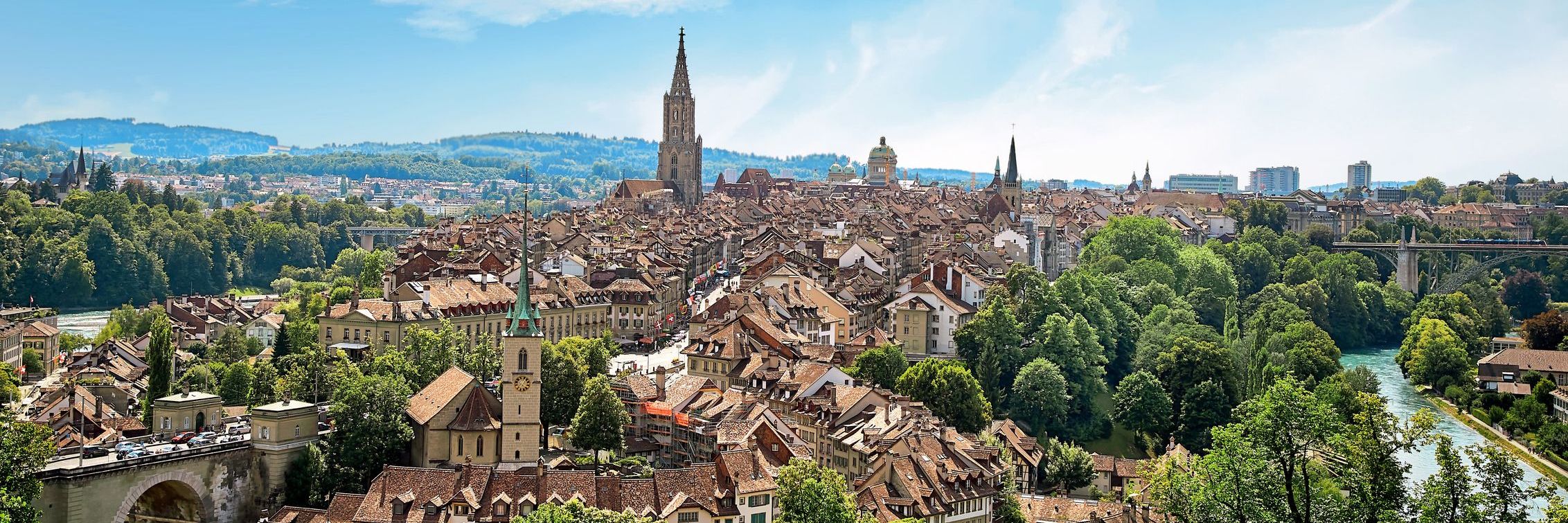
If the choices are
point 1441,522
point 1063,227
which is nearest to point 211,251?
point 1063,227

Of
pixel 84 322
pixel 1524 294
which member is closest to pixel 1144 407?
pixel 1524 294

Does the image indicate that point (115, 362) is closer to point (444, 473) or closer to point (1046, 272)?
point (444, 473)

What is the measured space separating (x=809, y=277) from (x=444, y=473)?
31.8 m

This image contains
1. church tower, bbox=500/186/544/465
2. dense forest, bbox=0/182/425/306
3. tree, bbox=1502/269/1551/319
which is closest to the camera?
church tower, bbox=500/186/544/465

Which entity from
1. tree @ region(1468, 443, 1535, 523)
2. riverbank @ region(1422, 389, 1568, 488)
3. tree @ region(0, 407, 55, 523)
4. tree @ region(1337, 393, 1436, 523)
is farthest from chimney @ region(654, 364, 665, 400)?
tree @ region(1468, 443, 1535, 523)

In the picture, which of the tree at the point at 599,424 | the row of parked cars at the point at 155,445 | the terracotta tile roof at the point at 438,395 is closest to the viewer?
the row of parked cars at the point at 155,445

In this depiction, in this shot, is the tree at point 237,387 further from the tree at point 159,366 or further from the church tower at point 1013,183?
the church tower at point 1013,183

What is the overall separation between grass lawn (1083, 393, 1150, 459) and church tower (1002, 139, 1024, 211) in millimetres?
57246

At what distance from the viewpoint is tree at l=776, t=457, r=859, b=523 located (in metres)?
38.8

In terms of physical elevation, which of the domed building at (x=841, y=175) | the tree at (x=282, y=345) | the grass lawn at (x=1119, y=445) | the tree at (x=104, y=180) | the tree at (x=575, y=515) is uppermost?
the domed building at (x=841, y=175)

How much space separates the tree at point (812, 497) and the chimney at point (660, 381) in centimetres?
1160

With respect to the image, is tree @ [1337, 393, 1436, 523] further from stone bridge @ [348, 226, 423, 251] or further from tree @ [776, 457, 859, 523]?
stone bridge @ [348, 226, 423, 251]

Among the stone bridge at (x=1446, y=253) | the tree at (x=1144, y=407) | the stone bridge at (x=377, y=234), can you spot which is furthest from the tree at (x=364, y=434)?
the stone bridge at (x=377, y=234)

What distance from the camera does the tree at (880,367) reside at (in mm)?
55531
